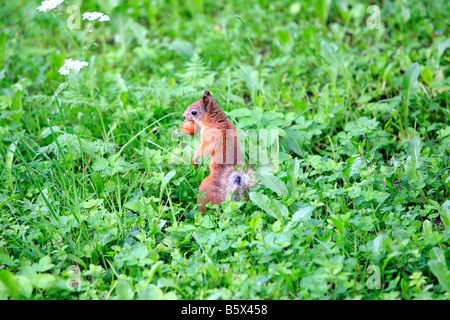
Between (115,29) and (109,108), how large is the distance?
198 centimetres

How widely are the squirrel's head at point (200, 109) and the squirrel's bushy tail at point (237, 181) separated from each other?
0.52 meters

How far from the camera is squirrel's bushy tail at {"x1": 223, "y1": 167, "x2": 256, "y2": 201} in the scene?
3012 mm

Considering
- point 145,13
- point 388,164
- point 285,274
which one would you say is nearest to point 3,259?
point 285,274

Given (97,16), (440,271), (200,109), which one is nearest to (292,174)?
(200,109)

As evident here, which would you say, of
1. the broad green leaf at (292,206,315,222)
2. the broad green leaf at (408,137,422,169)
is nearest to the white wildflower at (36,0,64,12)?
the broad green leaf at (292,206,315,222)

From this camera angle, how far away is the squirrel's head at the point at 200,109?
3.26 m

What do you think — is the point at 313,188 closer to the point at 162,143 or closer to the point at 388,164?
the point at 388,164

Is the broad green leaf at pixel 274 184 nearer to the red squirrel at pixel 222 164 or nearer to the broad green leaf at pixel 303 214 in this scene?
the red squirrel at pixel 222 164

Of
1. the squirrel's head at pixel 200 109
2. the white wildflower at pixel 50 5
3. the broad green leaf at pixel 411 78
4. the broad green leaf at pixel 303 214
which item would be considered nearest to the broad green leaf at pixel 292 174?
the broad green leaf at pixel 303 214

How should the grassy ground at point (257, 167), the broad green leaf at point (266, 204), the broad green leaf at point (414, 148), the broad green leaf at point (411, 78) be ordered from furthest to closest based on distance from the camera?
the broad green leaf at point (411, 78)
the broad green leaf at point (414, 148)
the broad green leaf at point (266, 204)
the grassy ground at point (257, 167)

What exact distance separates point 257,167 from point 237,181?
0.32 meters

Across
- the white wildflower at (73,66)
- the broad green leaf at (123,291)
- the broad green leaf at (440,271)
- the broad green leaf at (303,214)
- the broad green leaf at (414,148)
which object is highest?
the white wildflower at (73,66)

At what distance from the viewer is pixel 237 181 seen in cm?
301

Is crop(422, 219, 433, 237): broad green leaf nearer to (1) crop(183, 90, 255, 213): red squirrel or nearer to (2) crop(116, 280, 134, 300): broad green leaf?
(1) crop(183, 90, 255, 213): red squirrel
